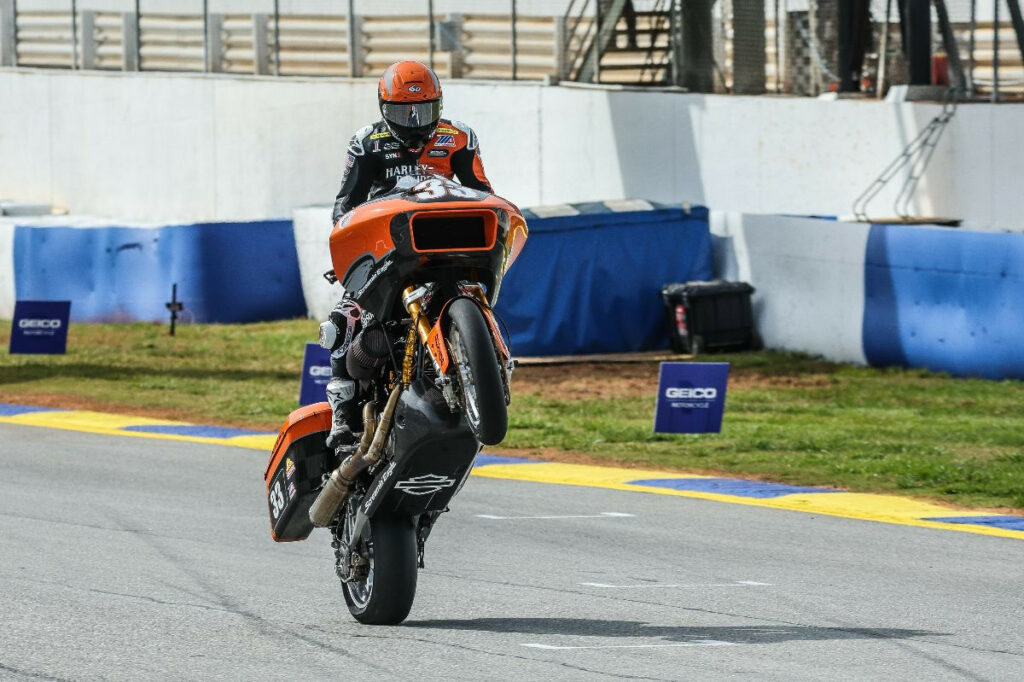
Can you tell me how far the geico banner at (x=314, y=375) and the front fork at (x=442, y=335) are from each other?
8.23 m

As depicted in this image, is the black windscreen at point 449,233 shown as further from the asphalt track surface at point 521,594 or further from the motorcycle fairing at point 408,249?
the asphalt track surface at point 521,594

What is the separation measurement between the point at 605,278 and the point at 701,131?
3739 mm

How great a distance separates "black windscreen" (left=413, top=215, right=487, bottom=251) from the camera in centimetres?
642

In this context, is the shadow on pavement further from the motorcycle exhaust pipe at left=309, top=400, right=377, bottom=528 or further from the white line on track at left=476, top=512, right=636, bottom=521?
the white line on track at left=476, top=512, right=636, bottom=521

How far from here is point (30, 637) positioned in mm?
6852

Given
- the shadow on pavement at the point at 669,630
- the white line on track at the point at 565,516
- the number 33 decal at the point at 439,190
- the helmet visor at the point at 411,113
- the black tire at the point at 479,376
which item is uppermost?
the helmet visor at the point at 411,113

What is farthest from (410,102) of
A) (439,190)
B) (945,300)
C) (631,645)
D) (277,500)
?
(945,300)

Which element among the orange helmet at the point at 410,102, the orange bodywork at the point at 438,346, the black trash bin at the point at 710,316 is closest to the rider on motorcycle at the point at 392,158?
the orange helmet at the point at 410,102

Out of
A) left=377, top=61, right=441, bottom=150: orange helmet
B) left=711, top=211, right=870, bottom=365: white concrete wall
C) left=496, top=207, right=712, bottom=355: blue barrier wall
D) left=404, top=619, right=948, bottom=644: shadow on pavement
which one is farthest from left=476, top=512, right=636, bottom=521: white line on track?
left=496, top=207, right=712, bottom=355: blue barrier wall

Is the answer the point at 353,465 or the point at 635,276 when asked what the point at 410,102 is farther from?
the point at 635,276

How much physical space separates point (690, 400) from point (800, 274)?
19.7 ft

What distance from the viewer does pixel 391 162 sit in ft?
23.6

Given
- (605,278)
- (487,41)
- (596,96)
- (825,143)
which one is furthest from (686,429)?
(487,41)

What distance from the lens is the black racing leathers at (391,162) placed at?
718cm
